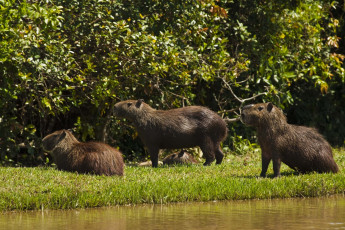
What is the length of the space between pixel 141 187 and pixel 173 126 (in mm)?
3258

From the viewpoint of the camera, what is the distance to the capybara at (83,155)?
10008 mm

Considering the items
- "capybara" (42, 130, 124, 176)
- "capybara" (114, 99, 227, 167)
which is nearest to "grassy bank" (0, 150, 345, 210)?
"capybara" (42, 130, 124, 176)

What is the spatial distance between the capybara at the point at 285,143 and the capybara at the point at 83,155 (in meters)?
2.09

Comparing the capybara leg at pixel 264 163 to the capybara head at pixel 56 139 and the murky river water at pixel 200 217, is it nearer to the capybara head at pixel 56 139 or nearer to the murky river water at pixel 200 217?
the murky river water at pixel 200 217

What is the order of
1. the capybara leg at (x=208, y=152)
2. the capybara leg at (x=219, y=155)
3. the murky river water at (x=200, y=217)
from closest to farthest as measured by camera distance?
the murky river water at (x=200, y=217) < the capybara leg at (x=208, y=152) < the capybara leg at (x=219, y=155)

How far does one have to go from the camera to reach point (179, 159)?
13.1 meters

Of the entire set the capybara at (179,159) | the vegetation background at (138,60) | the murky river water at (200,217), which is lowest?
the murky river water at (200,217)

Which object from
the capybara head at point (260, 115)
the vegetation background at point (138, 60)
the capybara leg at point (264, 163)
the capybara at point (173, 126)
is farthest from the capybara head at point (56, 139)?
the capybara leg at point (264, 163)

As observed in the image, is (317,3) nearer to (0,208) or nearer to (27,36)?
(27,36)

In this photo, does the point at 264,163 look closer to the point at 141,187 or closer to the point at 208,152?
the point at 208,152

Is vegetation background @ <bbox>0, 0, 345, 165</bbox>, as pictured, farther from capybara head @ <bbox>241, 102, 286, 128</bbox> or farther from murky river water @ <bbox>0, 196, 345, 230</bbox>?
murky river water @ <bbox>0, 196, 345, 230</bbox>

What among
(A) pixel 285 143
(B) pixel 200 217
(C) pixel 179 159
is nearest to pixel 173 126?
(C) pixel 179 159

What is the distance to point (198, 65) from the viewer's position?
45.2ft

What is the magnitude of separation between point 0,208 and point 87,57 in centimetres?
513
